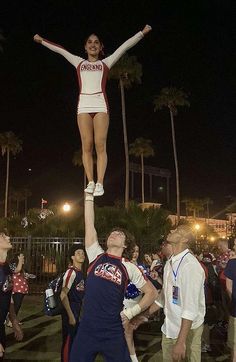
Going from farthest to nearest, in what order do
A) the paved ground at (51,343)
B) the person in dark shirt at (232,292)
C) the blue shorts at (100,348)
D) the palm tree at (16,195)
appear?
the palm tree at (16,195) < the paved ground at (51,343) < the person in dark shirt at (232,292) < the blue shorts at (100,348)

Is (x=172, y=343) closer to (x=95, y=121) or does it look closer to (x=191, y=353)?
(x=191, y=353)

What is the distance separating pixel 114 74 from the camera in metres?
30.3

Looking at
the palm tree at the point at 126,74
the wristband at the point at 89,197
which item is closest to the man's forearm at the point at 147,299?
the wristband at the point at 89,197

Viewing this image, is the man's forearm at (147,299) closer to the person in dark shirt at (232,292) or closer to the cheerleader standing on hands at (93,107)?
the cheerleader standing on hands at (93,107)

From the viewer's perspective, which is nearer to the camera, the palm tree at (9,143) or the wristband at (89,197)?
the wristband at (89,197)

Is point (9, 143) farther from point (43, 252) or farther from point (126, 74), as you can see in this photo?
point (43, 252)

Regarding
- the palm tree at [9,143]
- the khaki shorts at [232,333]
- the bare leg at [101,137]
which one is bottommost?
the khaki shorts at [232,333]

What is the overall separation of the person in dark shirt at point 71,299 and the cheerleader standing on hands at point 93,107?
1.69 meters

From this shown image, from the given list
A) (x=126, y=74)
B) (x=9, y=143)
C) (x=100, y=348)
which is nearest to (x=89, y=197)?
(x=100, y=348)

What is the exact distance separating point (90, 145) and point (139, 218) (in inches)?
618

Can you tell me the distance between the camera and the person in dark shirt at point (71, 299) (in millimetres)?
5652

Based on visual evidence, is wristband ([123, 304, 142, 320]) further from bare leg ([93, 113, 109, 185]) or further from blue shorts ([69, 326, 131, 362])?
bare leg ([93, 113, 109, 185])

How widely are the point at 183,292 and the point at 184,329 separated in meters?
0.34

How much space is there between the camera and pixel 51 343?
887cm
